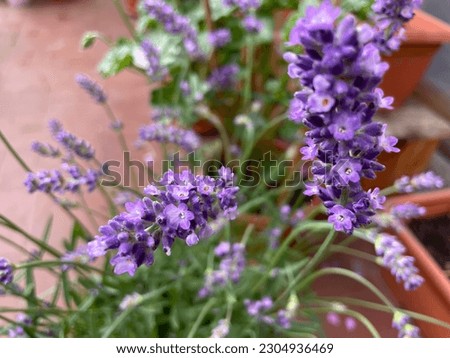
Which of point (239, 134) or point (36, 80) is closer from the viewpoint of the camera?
point (239, 134)

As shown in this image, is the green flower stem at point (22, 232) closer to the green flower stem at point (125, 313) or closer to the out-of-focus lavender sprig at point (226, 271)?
the green flower stem at point (125, 313)

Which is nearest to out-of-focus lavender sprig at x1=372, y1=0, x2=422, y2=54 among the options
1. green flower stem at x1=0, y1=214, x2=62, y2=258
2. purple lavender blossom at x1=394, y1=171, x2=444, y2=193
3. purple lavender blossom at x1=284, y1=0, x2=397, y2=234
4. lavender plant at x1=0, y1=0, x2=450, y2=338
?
lavender plant at x1=0, y1=0, x2=450, y2=338

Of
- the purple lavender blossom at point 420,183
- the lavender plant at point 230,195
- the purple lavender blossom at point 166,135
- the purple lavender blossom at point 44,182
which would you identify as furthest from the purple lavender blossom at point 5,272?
the purple lavender blossom at point 420,183

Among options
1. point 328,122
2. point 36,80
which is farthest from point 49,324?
point 36,80

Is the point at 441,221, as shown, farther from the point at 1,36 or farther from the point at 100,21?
the point at 1,36
